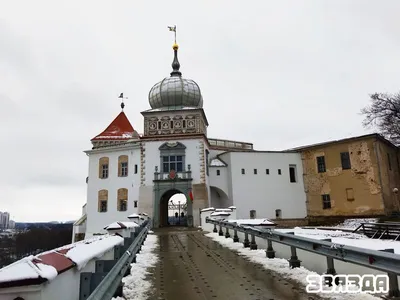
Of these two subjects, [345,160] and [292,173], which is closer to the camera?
[345,160]

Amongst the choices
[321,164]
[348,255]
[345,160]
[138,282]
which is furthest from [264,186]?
[348,255]

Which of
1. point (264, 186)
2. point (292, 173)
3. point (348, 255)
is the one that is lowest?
point (348, 255)

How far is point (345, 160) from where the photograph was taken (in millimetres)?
31016

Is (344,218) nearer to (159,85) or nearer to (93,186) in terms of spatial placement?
(159,85)

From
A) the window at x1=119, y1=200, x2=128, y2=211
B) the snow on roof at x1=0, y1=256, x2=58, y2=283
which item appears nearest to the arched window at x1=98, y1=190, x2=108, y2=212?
the window at x1=119, y1=200, x2=128, y2=211

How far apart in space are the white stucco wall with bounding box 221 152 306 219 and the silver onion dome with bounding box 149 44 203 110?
21.3 ft

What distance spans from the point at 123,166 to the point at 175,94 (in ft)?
28.6

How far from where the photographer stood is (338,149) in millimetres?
31484

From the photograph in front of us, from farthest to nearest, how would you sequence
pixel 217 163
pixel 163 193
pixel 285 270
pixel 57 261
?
pixel 217 163
pixel 163 193
pixel 285 270
pixel 57 261

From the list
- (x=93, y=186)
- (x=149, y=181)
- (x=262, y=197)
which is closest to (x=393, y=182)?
(x=262, y=197)

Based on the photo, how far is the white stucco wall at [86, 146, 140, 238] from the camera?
31189 mm

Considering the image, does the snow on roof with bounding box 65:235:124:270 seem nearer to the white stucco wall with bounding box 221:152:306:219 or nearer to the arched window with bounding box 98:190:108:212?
the white stucco wall with bounding box 221:152:306:219

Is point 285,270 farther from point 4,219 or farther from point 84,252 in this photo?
point 4,219

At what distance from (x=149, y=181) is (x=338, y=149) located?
59.0ft
